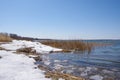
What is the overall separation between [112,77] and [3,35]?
23.4 metres

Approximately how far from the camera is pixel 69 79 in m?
6.73

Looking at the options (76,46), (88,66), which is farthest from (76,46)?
(88,66)

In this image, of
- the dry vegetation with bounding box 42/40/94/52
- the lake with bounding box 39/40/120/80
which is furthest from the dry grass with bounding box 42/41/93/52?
the lake with bounding box 39/40/120/80

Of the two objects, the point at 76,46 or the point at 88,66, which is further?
the point at 76,46

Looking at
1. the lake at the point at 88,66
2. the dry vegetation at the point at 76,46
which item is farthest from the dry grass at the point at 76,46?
the lake at the point at 88,66

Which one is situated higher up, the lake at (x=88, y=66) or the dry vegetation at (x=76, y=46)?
the dry vegetation at (x=76, y=46)

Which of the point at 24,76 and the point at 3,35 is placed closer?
the point at 24,76

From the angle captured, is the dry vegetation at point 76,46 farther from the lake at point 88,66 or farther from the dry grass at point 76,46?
the lake at point 88,66

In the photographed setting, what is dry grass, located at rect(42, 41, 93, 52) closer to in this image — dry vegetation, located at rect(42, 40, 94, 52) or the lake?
dry vegetation, located at rect(42, 40, 94, 52)

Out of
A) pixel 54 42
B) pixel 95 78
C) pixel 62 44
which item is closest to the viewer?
pixel 95 78

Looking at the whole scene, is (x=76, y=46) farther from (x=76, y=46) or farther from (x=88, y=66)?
(x=88, y=66)

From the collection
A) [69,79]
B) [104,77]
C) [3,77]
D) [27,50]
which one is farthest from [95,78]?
[27,50]

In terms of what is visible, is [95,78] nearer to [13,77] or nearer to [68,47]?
[13,77]

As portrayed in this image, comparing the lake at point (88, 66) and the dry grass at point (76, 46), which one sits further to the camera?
the dry grass at point (76, 46)
